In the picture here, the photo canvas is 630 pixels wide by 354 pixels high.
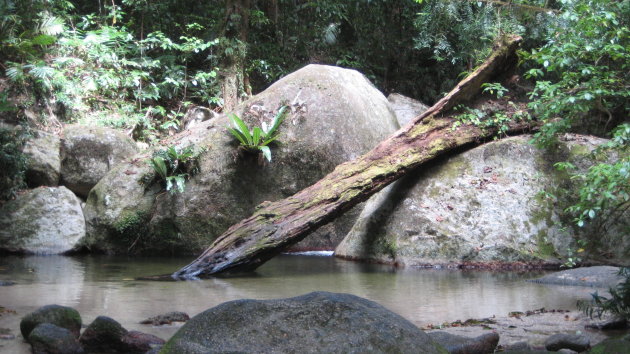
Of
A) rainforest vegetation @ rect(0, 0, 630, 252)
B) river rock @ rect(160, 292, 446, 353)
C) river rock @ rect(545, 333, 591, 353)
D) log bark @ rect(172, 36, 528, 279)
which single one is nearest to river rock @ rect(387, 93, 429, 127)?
rainforest vegetation @ rect(0, 0, 630, 252)

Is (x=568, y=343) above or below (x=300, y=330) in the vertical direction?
below

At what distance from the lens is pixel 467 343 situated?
301 centimetres

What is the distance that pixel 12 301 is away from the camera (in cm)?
464

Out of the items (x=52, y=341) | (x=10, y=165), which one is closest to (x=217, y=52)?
(x=10, y=165)

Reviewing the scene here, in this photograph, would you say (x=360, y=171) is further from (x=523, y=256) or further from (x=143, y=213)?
(x=143, y=213)

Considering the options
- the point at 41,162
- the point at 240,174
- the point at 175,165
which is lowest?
the point at 240,174

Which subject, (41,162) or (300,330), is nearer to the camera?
(300,330)

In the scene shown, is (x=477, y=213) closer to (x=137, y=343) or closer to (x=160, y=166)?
(x=160, y=166)

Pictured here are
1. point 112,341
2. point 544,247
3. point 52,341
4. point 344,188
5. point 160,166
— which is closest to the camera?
point 52,341

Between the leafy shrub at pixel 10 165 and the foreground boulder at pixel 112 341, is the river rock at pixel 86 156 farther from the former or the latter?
the foreground boulder at pixel 112 341

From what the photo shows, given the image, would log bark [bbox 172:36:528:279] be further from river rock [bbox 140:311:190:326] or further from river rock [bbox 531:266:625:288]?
river rock [bbox 140:311:190:326]

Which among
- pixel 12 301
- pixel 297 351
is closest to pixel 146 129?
pixel 12 301

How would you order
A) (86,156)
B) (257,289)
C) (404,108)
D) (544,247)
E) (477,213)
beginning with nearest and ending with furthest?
(257,289)
(544,247)
(477,213)
(86,156)
(404,108)

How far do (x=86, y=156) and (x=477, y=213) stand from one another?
Answer: 23.6ft
